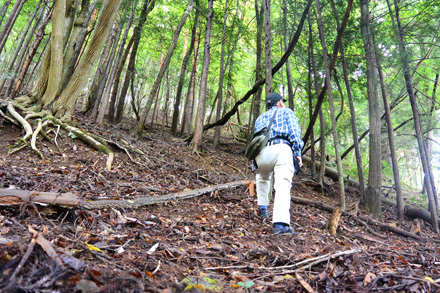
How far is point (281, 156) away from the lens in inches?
157

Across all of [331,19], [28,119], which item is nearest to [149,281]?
[28,119]

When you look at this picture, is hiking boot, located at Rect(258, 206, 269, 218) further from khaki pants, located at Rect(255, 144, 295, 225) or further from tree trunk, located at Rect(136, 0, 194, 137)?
tree trunk, located at Rect(136, 0, 194, 137)

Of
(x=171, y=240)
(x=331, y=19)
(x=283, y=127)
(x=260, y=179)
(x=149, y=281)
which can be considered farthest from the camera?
(x=331, y=19)

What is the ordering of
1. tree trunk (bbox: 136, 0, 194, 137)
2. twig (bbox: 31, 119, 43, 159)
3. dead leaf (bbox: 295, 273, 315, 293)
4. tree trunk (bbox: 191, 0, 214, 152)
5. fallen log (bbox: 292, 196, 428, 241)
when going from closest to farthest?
dead leaf (bbox: 295, 273, 315, 293)
twig (bbox: 31, 119, 43, 159)
fallen log (bbox: 292, 196, 428, 241)
tree trunk (bbox: 136, 0, 194, 137)
tree trunk (bbox: 191, 0, 214, 152)

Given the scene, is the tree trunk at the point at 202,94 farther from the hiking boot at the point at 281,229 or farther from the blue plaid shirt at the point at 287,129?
the hiking boot at the point at 281,229

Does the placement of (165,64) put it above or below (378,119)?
above

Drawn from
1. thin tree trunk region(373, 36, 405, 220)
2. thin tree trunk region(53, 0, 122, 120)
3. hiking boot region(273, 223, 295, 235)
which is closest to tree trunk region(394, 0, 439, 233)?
thin tree trunk region(373, 36, 405, 220)

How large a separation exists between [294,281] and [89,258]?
1.60 metres

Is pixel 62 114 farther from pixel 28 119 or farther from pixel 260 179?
pixel 260 179

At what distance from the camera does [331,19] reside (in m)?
8.75

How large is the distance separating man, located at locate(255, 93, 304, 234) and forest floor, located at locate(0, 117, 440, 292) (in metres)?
0.30

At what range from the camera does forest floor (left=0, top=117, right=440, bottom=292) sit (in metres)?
1.50

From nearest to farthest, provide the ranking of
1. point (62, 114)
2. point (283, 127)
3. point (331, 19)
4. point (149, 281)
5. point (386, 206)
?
point (149, 281) < point (283, 127) < point (62, 114) < point (331, 19) < point (386, 206)

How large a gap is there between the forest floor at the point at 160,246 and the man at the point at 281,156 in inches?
12.0
